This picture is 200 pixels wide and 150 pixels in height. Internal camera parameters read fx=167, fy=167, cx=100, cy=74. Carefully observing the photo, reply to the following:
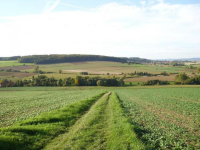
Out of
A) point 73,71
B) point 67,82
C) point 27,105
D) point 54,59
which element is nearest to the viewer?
point 27,105

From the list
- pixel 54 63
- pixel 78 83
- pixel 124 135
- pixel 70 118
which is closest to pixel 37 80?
pixel 78 83

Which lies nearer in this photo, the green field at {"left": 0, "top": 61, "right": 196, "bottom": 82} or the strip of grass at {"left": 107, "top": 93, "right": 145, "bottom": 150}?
the strip of grass at {"left": 107, "top": 93, "right": 145, "bottom": 150}

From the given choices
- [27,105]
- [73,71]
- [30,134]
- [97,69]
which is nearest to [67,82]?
[73,71]

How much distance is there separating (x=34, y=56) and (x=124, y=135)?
571 ft

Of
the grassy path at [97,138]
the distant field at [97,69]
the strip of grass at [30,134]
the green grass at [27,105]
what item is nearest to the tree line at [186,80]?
the distant field at [97,69]

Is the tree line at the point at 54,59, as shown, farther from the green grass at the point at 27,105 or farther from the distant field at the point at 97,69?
the green grass at the point at 27,105

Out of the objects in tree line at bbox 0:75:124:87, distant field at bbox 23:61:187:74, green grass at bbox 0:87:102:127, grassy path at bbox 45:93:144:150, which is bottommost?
tree line at bbox 0:75:124:87

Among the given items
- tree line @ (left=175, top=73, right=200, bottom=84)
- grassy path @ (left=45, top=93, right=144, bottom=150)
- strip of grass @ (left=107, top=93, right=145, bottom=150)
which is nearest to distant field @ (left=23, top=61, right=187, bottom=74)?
tree line @ (left=175, top=73, right=200, bottom=84)

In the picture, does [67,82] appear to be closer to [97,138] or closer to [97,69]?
[97,69]

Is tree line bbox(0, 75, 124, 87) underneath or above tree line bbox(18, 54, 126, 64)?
underneath

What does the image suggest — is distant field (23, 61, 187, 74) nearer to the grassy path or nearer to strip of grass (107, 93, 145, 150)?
the grassy path

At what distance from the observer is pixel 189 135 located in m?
13.8

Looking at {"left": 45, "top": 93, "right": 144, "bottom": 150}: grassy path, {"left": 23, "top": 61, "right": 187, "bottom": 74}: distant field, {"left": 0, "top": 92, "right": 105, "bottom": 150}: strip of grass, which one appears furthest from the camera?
{"left": 23, "top": 61, "right": 187, "bottom": 74}: distant field

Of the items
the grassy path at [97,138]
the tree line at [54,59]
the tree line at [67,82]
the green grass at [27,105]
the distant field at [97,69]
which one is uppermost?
the tree line at [54,59]
